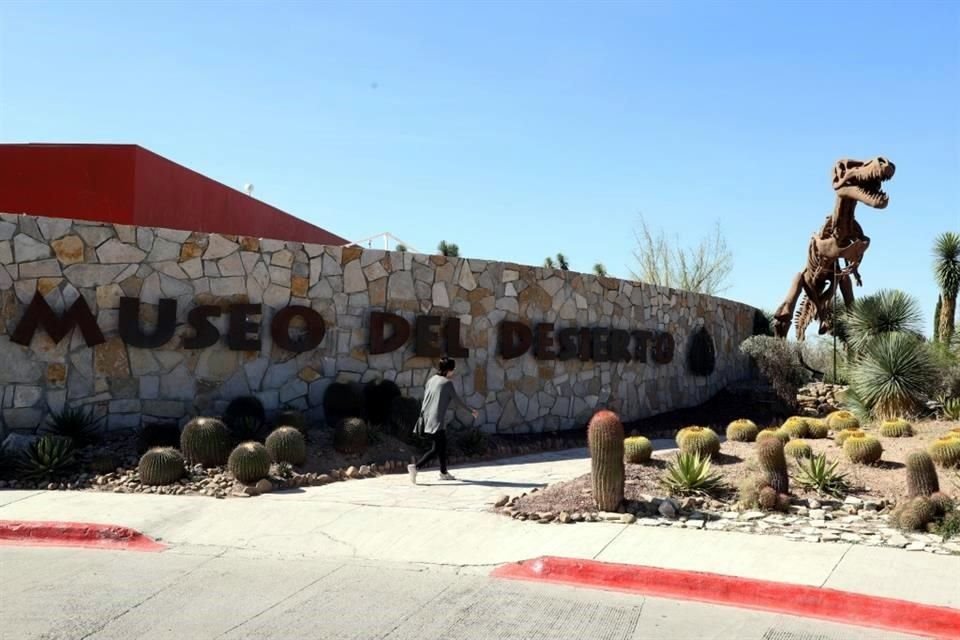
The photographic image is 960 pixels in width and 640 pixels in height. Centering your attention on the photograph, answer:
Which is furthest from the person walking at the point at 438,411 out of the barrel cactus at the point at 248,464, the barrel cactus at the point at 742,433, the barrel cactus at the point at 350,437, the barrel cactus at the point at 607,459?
the barrel cactus at the point at 742,433

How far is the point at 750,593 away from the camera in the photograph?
7199 mm

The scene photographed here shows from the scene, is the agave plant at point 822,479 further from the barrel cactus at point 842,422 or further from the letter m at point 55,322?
the letter m at point 55,322

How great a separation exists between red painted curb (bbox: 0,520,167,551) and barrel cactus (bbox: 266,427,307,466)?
10.3ft

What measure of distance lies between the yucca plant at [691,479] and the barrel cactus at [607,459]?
1.00 m

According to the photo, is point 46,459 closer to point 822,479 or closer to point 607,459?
point 607,459

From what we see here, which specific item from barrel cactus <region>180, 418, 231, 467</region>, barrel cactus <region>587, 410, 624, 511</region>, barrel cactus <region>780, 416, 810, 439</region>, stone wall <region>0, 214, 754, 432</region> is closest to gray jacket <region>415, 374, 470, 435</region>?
barrel cactus <region>180, 418, 231, 467</region>

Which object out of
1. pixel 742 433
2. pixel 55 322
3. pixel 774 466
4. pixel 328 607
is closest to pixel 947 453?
Result: pixel 774 466

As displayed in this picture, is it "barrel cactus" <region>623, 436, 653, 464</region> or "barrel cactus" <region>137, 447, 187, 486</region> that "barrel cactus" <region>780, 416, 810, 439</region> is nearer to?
"barrel cactus" <region>623, 436, 653, 464</region>

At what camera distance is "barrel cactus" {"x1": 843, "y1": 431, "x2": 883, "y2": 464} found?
11.9 meters

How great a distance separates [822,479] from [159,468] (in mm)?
8063

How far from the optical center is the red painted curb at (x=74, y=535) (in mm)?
9148

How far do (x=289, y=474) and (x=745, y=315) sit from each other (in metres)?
18.1

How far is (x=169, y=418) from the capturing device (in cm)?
1411

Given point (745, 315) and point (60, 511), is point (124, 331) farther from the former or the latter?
point (745, 315)
